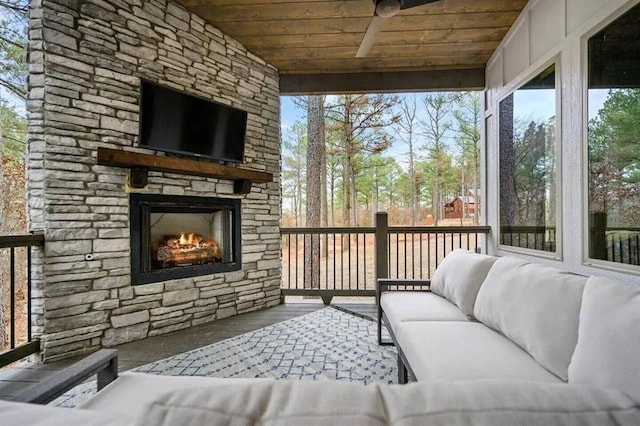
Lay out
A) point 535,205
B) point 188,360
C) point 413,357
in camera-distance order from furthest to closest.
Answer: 1. point 535,205
2. point 188,360
3. point 413,357

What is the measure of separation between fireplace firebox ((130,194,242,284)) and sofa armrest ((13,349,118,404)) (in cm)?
186

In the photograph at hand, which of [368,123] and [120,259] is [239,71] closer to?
[120,259]

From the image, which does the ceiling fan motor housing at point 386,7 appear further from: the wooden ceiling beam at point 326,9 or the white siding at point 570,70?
the white siding at point 570,70

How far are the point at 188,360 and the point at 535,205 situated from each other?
347cm

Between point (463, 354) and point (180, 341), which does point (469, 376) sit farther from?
point (180, 341)

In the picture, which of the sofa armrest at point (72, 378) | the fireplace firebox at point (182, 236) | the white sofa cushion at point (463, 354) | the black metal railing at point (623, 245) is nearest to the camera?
the sofa armrest at point (72, 378)

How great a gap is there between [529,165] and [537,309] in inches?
88.0

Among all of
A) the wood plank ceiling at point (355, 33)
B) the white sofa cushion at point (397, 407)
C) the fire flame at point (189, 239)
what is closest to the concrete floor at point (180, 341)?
the fire flame at point (189, 239)

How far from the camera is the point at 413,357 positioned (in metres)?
1.73

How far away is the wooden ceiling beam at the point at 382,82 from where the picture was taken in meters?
4.43

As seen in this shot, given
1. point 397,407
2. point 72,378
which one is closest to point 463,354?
point 397,407

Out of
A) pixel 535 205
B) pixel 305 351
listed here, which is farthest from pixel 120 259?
pixel 535 205

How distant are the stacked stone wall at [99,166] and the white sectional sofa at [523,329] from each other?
2325 millimetres

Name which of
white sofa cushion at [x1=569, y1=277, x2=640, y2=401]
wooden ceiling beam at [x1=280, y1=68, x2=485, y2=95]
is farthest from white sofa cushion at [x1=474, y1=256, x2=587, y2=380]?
wooden ceiling beam at [x1=280, y1=68, x2=485, y2=95]
